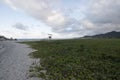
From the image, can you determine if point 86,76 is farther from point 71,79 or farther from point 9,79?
point 9,79

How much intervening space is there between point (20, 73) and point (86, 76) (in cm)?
687

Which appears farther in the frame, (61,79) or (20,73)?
(20,73)

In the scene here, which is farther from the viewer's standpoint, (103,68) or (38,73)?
(103,68)

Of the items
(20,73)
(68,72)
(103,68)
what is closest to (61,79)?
(68,72)

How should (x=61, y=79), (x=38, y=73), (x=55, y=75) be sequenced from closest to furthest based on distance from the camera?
1. (x=61, y=79)
2. (x=55, y=75)
3. (x=38, y=73)

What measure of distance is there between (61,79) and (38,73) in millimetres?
3381

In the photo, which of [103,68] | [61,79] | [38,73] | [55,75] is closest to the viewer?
[61,79]

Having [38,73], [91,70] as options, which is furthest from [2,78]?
[91,70]

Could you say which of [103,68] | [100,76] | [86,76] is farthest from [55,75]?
[103,68]

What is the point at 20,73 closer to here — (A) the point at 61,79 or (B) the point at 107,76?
(A) the point at 61,79

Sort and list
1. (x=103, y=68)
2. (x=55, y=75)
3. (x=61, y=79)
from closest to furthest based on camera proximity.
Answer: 1. (x=61, y=79)
2. (x=55, y=75)
3. (x=103, y=68)

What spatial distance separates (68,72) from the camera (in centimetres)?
1820

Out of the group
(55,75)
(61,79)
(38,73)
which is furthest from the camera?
(38,73)

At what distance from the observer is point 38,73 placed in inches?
721
